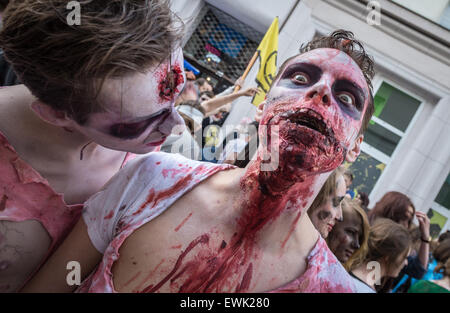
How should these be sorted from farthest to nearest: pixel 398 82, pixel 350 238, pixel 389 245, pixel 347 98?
pixel 398 82, pixel 389 245, pixel 350 238, pixel 347 98

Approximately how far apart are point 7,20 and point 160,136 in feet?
2.05

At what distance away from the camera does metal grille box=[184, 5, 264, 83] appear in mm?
6012

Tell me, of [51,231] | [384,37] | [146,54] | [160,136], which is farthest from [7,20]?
[384,37]

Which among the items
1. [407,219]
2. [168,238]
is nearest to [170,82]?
[168,238]

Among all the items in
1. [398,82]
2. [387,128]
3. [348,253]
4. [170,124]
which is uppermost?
[398,82]

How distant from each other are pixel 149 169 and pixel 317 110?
2.16ft

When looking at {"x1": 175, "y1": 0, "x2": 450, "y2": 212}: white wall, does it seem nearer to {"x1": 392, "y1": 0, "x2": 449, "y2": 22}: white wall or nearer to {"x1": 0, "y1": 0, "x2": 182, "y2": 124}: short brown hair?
{"x1": 392, "y1": 0, "x2": 449, "y2": 22}: white wall

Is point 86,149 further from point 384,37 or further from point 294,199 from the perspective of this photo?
point 384,37

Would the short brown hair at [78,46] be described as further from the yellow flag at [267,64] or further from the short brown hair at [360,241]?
the yellow flag at [267,64]

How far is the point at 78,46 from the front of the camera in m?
0.89

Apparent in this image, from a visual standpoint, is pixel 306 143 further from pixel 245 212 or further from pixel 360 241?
pixel 360 241

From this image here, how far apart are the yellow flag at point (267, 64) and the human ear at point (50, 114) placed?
104 inches

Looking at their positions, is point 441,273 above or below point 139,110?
below

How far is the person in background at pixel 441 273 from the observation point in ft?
6.27
